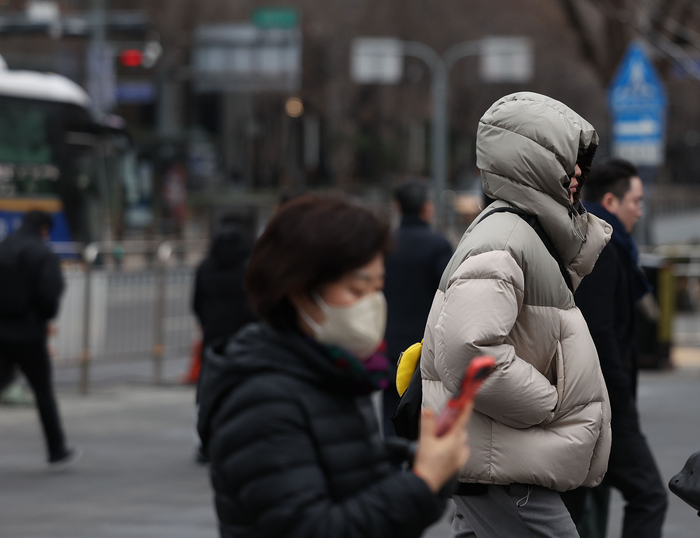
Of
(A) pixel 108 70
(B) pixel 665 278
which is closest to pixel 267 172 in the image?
(A) pixel 108 70

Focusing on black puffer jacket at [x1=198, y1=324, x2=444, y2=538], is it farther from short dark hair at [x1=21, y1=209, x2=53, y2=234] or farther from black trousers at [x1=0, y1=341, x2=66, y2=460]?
short dark hair at [x1=21, y1=209, x2=53, y2=234]

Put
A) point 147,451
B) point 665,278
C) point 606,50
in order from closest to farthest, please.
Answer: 1. point 147,451
2. point 665,278
3. point 606,50

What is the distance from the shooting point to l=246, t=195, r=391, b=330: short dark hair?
2230 mm

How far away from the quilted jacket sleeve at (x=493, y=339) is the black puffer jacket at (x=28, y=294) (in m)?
4.88

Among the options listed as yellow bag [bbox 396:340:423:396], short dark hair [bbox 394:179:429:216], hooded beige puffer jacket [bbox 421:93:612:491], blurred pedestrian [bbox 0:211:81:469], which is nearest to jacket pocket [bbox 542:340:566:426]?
hooded beige puffer jacket [bbox 421:93:612:491]

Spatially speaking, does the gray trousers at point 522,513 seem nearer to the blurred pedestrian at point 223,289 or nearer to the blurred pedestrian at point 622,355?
the blurred pedestrian at point 622,355

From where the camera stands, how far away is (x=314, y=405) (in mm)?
2184

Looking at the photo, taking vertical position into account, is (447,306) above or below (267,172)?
above

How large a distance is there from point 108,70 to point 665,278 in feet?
66.4

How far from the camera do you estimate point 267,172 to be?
157ft

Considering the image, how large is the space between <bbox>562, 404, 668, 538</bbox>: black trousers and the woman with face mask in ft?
7.40

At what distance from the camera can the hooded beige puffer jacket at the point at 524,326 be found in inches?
124

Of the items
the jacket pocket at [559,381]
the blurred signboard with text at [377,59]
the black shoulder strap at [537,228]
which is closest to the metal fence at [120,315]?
the black shoulder strap at [537,228]

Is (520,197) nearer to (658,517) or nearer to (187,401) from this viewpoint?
(658,517)
